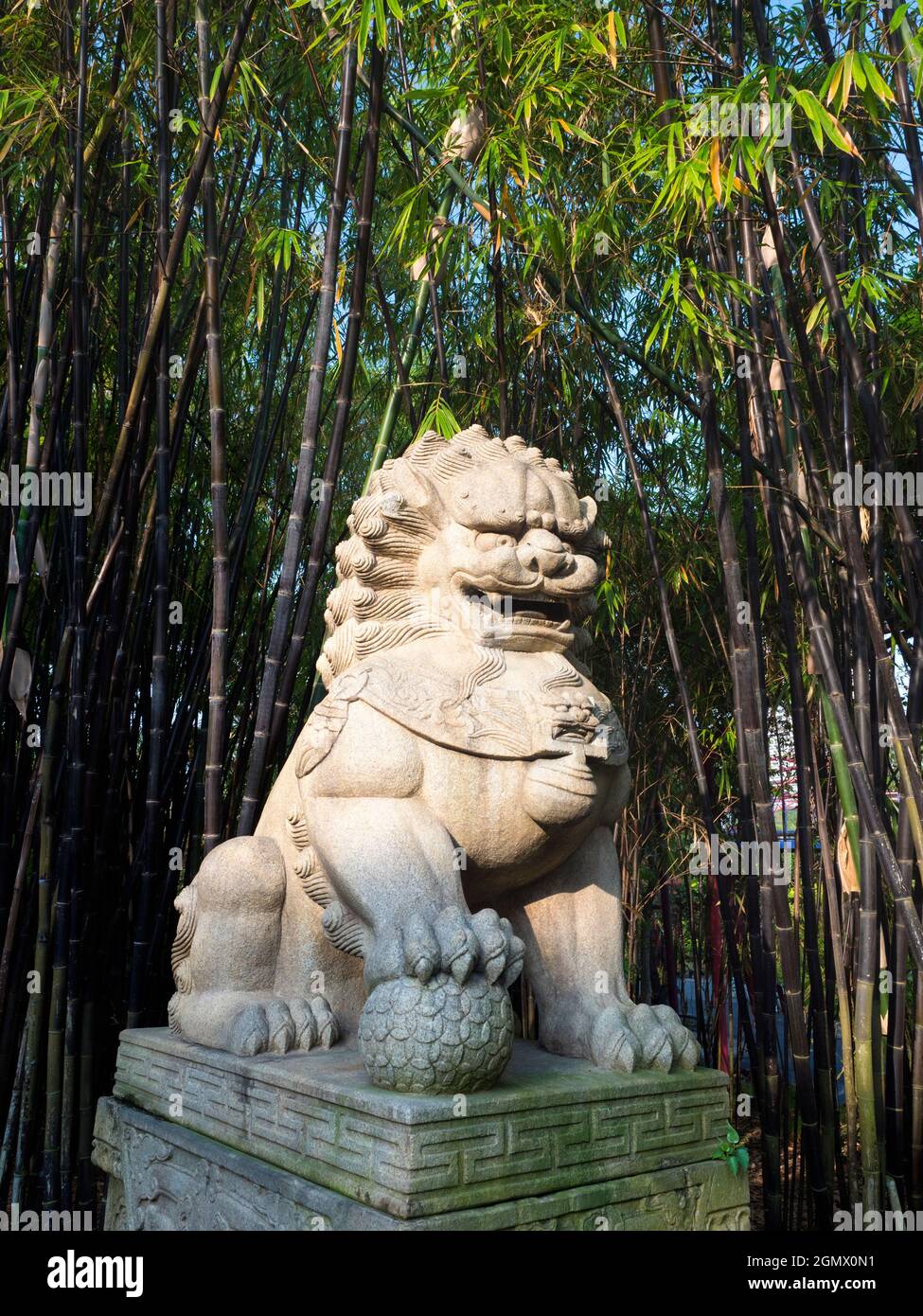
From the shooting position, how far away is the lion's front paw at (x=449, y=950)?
176 centimetres

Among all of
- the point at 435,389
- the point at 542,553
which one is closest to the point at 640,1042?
the point at 542,553

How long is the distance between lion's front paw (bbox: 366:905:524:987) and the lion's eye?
74cm

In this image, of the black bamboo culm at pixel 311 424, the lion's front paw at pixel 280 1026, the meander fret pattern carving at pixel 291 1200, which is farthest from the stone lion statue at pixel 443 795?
the black bamboo culm at pixel 311 424

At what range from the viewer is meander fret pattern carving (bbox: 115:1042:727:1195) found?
1670 millimetres

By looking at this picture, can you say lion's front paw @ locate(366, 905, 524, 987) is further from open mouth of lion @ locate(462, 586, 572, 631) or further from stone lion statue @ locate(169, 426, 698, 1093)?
open mouth of lion @ locate(462, 586, 572, 631)

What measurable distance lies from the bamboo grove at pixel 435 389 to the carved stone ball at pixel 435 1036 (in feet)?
3.48

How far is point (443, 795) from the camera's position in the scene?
6.79 feet

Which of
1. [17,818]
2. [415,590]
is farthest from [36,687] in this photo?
[415,590]

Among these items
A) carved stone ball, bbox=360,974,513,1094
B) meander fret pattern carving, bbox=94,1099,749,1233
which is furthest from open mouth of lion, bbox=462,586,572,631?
meander fret pattern carving, bbox=94,1099,749,1233

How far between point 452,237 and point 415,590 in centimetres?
138

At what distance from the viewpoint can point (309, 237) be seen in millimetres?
4074

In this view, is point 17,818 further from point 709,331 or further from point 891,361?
point 891,361

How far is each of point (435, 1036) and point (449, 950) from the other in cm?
14

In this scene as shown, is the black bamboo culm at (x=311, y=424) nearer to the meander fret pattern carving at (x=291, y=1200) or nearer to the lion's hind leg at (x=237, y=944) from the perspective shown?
the lion's hind leg at (x=237, y=944)
